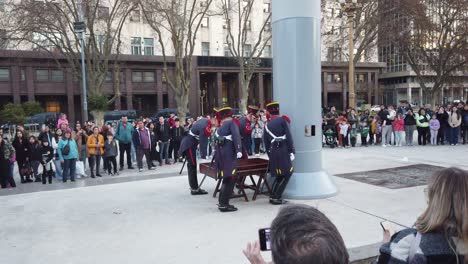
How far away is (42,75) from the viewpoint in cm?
4112

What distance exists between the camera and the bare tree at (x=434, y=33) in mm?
25281

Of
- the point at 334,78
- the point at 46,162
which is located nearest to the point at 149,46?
the point at 334,78

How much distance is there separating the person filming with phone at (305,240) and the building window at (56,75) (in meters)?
44.9

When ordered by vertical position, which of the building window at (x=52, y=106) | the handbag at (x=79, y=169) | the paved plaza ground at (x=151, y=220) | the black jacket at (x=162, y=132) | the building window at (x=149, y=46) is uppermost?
the building window at (x=149, y=46)

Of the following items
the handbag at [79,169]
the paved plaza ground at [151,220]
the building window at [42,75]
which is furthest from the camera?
the building window at [42,75]

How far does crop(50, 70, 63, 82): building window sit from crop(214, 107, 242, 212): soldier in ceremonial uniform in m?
39.4

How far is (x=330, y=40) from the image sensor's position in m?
30.4

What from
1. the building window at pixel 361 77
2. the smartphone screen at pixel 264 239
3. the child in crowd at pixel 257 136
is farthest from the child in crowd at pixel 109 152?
the building window at pixel 361 77

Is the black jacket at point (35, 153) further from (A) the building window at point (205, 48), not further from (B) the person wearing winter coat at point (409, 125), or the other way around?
(A) the building window at point (205, 48)

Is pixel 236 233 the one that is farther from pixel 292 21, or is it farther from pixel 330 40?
pixel 330 40

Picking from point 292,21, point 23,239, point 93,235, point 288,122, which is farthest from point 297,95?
point 23,239

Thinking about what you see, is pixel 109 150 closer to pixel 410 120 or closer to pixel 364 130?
pixel 364 130

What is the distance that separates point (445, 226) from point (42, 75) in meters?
44.7

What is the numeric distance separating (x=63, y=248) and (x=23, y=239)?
3.20ft
